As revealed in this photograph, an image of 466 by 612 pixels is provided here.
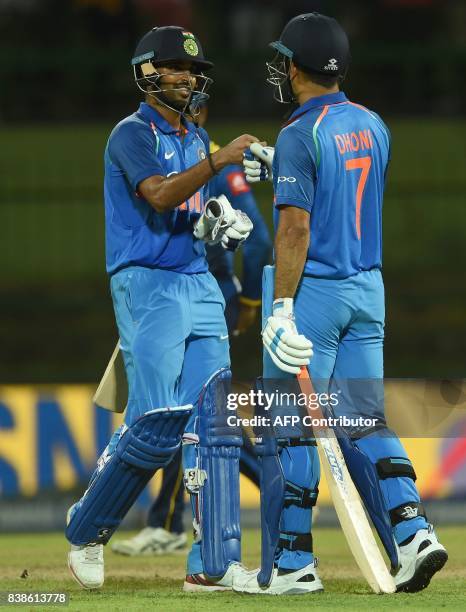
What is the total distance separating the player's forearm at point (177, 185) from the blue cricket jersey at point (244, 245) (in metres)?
1.38

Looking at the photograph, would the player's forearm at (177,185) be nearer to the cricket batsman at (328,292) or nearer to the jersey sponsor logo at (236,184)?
the cricket batsman at (328,292)

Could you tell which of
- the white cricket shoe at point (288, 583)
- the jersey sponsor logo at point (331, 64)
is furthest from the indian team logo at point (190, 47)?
the white cricket shoe at point (288, 583)

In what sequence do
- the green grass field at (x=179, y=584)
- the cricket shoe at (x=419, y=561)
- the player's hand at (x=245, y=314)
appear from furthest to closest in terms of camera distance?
1. the player's hand at (x=245, y=314)
2. the cricket shoe at (x=419, y=561)
3. the green grass field at (x=179, y=584)

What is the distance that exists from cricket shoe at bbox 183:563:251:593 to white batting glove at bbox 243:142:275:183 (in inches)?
53.0

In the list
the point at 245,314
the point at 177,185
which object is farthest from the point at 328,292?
the point at 245,314

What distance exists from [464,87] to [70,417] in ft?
Result: 16.8

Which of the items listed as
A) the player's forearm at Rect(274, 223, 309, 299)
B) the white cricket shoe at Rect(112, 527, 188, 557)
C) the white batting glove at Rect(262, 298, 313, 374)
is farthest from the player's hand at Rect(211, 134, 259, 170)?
the white cricket shoe at Rect(112, 527, 188, 557)

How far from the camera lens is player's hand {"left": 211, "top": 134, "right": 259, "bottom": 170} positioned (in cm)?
477

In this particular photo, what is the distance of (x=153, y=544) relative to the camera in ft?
20.8

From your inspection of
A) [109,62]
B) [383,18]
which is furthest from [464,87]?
[109,62]

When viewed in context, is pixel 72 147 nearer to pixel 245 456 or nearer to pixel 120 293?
pixel 245 456

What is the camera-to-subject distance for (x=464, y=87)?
11.6m

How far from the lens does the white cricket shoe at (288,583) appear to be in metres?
4.65

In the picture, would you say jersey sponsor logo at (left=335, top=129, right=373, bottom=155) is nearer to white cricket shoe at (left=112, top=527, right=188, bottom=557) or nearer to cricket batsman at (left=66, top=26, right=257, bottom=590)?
cricket batsman at (left=66, top=26, right=257, bottom=590)
